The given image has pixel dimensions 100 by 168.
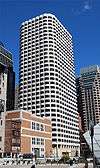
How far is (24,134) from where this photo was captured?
128750 mm

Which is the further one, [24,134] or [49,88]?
[49,88]

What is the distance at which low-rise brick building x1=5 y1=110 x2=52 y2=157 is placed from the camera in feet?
406

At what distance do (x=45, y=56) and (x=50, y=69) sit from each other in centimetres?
945

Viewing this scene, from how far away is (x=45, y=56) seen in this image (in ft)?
632

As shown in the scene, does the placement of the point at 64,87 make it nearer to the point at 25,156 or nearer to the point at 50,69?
the point at 50,69

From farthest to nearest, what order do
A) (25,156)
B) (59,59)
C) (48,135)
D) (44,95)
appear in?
(59,59) → (44,95) → (48,135) → (25,156)

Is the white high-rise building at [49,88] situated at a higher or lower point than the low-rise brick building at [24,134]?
higher

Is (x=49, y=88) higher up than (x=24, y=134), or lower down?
higher up

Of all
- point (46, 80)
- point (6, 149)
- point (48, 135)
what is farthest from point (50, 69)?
point (6, 149)

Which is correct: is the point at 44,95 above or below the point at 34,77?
below

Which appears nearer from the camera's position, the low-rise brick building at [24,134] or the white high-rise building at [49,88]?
the low-rise brick building at [24,134]

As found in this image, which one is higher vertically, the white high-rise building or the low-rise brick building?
the white high-rise building

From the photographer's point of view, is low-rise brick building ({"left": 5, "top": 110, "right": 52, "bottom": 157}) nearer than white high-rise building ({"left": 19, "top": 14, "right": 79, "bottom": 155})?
Yes

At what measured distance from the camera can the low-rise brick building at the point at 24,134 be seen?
12375cm
